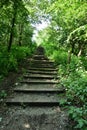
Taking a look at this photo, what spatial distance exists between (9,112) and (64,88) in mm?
2181

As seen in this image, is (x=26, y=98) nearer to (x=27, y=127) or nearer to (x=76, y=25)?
(x=27, y=127)

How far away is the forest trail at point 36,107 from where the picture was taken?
13.7 ft

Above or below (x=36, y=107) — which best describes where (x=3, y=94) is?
above

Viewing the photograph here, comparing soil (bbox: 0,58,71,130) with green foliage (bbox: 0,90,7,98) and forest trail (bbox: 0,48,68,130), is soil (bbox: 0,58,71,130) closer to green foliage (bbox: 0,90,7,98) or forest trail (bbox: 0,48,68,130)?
forest trail (bbox: 0,48,68,130)

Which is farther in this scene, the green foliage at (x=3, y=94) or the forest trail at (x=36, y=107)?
the green foliage at (x=3, y=94)

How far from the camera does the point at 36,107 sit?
197 inches

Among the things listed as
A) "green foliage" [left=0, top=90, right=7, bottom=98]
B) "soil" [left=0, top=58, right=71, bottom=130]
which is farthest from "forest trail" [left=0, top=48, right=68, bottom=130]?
"green foliage" [left=0, top=90, right=7, bottom=98]

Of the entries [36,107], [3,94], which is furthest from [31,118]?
[3,94]

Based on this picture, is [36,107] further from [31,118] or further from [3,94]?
[3,94]

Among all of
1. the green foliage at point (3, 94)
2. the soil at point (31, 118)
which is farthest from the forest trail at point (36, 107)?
the green foliage at point (3, 94)

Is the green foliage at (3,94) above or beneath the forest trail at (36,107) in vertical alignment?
above

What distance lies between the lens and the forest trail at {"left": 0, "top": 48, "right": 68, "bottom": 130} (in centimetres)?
417

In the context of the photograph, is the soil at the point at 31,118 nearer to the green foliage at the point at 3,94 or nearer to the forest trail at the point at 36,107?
the forest trail at the point at 36,107

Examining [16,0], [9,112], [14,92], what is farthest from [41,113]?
[16,0]
